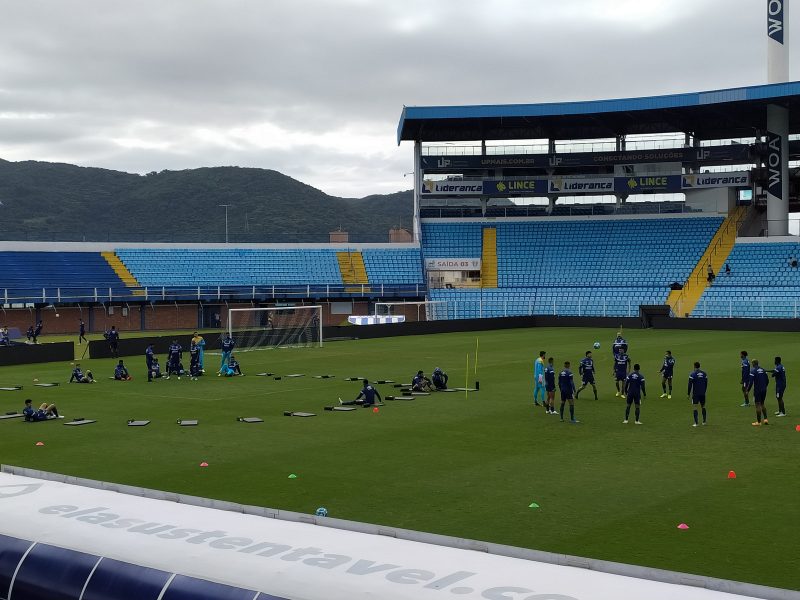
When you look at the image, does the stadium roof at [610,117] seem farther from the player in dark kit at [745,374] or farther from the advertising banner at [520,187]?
the player in dark kit at [745,374]

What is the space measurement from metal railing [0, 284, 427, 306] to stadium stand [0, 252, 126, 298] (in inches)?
18.0

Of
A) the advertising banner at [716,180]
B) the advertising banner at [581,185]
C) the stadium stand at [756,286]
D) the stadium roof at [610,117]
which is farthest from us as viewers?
the advertising banner at [581,185]

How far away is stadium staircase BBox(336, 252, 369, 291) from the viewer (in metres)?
79.7

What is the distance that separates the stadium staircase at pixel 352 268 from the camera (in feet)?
261

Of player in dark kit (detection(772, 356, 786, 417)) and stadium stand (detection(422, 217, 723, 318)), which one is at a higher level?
stadium stand (detection(422, 217, 723, 318))

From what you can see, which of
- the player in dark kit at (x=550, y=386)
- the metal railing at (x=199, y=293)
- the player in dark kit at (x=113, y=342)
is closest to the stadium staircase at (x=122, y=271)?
the metal railing at (x=199, y=293)

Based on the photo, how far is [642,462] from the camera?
20.0 meters

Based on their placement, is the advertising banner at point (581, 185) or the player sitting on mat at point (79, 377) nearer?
the player sitting on mat at point (79, 377)

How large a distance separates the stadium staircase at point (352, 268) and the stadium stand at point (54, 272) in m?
18.9

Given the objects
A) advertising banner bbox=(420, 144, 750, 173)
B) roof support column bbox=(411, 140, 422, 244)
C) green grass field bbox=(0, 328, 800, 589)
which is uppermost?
advertising banner bbox=(420, 144, 750, 173)

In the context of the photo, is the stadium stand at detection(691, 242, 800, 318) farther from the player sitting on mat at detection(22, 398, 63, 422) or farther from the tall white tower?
the player sitting on mat at detection(22, 398, 63, 422)

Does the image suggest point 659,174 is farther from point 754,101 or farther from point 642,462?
point 642,462

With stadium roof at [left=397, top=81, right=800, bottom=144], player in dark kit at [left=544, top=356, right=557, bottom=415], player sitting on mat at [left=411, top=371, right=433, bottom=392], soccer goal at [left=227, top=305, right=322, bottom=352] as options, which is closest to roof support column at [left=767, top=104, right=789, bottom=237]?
stadium roof at [left=397, top=81, right=800, bottom=144]

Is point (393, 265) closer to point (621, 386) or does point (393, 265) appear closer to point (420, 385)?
point (420, 385)
